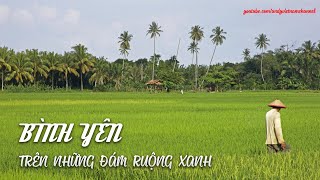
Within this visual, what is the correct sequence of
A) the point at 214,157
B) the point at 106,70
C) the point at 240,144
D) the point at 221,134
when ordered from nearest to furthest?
1. the point at 214,157
2. the point at 240,144
3. the point at 221,134
4. the point at 106,70

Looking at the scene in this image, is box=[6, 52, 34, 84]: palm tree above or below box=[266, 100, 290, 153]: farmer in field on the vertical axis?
above

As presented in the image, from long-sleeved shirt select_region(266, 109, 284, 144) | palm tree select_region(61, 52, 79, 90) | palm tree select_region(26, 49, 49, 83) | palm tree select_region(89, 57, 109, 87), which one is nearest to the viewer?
long-sleeved shirt select_region(266, 109, 284, 144)

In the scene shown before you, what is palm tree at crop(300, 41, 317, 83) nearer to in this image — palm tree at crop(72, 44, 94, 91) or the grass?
palm tree at crop(72, 44, 94, 91)

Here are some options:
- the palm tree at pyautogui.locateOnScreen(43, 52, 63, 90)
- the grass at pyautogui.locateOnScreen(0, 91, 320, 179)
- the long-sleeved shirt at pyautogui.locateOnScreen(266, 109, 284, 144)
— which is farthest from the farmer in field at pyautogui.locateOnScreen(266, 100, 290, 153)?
the palm tree at pyautogui.locateOnScreen(43, 52, 63, 90)

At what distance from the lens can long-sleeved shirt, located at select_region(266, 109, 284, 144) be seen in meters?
6.37

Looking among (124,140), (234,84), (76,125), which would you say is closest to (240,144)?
(124,140)

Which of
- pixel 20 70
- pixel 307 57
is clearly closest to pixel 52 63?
pixel 20 70

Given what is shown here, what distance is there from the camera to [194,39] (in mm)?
61156

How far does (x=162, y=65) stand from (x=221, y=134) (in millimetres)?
51813

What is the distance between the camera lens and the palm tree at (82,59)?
51.2 meters

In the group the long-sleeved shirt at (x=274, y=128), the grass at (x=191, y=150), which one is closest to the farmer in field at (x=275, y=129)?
the long-sleeved shirt at (x=274, y=128)

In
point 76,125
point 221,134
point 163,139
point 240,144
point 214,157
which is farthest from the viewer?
point 76,125

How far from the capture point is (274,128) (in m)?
6.44

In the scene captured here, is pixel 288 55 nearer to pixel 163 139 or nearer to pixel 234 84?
pixel 234 84
